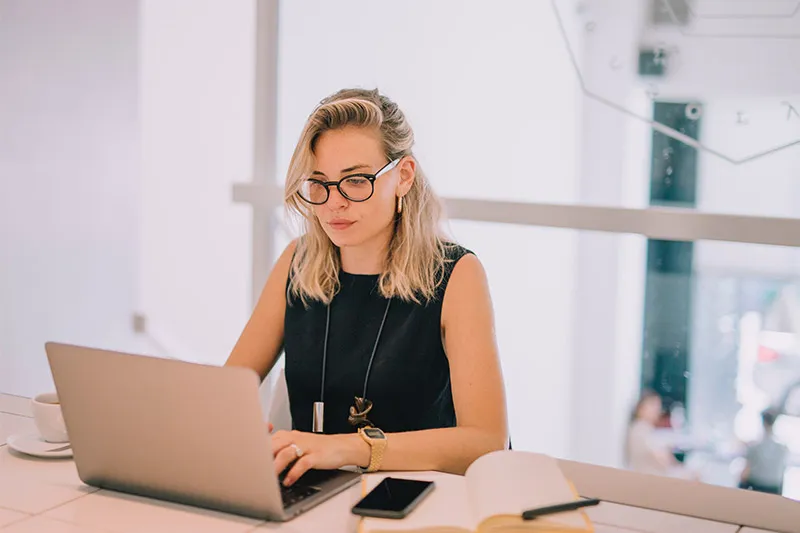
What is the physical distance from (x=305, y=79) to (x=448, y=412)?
1.81 meters

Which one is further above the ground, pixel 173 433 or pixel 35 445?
pixel 173 433

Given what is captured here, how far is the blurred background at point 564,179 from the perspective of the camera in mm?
2875

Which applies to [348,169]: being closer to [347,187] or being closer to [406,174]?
[347,187]

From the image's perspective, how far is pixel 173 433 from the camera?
4.37 ft

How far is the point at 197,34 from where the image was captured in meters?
4.88

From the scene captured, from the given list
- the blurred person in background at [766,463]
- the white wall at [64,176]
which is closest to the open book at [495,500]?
the blurred person in background at [766,463]

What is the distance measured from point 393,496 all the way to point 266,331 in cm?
89

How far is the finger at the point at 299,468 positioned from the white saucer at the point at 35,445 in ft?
1.37

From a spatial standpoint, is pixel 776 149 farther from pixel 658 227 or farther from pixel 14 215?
pixel 14 215

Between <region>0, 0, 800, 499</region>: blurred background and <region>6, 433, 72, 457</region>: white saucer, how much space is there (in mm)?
1614

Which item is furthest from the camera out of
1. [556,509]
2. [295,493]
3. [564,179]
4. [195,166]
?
[195,166]

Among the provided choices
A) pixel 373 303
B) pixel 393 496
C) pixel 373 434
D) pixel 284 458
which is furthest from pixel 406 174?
pixel 393 496

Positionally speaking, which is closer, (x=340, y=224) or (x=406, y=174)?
(x=340, y=224)

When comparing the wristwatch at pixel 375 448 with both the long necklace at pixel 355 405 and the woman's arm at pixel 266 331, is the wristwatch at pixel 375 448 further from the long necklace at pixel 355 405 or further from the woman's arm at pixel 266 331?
the woman's arm at pixel 266 331
